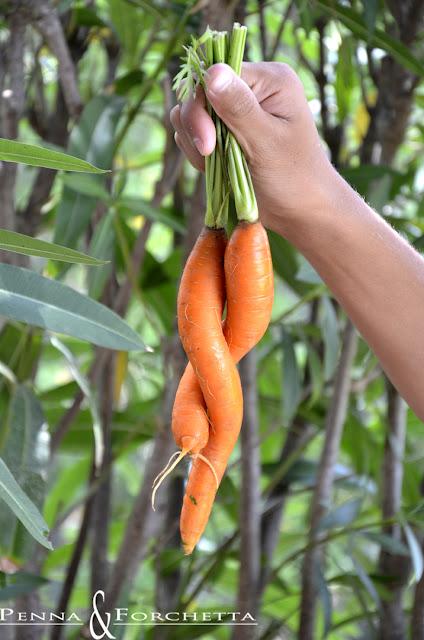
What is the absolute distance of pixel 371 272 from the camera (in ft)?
1.74

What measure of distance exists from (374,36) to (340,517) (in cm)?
50

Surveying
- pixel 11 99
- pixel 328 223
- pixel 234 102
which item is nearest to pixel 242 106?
pixel 234 102

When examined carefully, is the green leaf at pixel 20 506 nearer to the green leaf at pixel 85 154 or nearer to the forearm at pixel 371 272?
the forearm at pixel 371 272

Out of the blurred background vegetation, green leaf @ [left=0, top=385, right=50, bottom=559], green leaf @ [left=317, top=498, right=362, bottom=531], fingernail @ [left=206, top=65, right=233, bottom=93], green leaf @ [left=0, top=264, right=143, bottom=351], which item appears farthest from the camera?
green leaf @ [left=317, top=498, right=362, bottom=531]

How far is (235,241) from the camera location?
1.56 ft

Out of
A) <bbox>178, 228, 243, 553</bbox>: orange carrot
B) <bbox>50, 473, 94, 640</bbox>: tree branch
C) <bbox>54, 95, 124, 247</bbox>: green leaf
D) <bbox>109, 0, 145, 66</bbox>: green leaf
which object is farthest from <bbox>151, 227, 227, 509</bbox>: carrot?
→ <bbox>109, 0, 145, 66</bbox>: green leaf

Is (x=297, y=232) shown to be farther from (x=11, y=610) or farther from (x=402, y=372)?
(x=11, y=610)

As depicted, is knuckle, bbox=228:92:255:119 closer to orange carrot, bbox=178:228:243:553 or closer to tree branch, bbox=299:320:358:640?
orange carrot, bbox=178:228:243:553

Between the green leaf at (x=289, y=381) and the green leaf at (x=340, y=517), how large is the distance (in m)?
0.11

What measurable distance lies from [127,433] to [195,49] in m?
0.70

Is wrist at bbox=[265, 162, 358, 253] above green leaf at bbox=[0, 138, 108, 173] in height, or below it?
above

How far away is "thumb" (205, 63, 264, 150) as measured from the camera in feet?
1.39

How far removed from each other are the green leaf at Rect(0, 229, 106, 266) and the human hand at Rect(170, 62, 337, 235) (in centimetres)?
9

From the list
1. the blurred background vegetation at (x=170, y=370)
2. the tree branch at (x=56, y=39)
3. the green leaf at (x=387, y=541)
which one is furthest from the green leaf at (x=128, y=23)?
the green leaf at (x=387, y=541)
